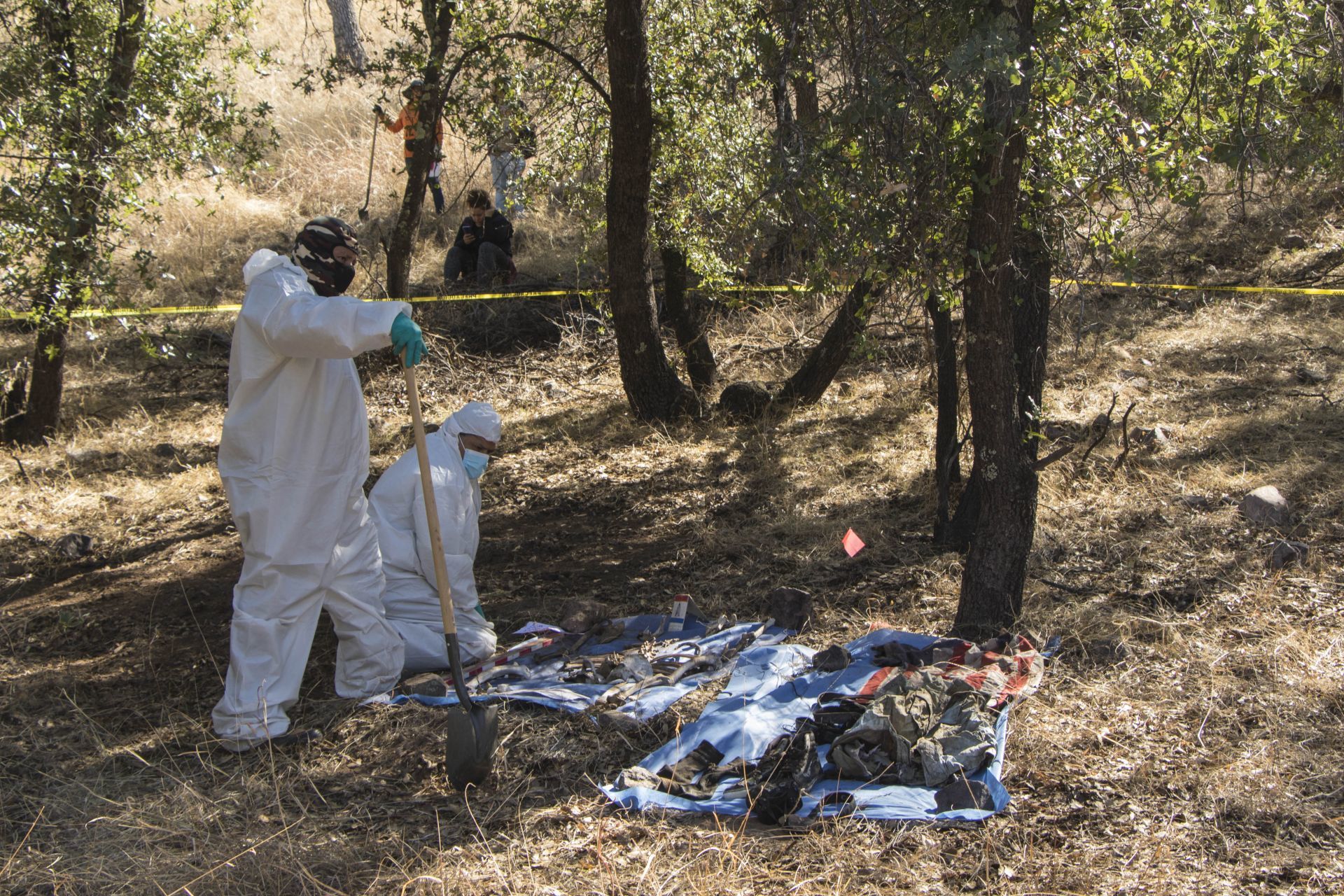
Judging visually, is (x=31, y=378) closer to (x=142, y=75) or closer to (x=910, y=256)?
(x=142, y=75)

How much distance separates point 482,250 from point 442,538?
251 inches

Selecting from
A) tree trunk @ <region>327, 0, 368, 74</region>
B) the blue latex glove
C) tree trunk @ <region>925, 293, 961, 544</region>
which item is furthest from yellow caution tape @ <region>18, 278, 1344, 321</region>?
tree trunk @ <region>327, 0, 368, 74</region>

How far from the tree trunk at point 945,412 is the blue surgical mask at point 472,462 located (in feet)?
7.44

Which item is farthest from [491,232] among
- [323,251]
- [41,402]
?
[323,251]

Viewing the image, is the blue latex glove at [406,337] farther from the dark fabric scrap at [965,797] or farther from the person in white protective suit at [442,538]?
the dark fabric scrap at [965,797]

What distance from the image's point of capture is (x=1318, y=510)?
560cm

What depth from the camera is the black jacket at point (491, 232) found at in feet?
34.4

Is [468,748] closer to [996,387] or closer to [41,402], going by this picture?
[996,387]

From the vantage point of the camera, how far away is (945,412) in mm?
5816

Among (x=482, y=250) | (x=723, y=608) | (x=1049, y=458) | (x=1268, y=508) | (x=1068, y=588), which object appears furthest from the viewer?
(x=482, y=250)

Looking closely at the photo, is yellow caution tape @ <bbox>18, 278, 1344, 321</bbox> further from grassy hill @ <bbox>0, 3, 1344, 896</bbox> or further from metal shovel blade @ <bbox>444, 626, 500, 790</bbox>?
metal shovel blade @ <bbox>444, 626, 500, 790</bbox>

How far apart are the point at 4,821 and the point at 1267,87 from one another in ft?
16.3

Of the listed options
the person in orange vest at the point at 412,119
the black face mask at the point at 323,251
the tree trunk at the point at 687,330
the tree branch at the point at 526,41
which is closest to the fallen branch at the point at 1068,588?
the black face mask at the point at 323,251

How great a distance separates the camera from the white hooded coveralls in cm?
397
